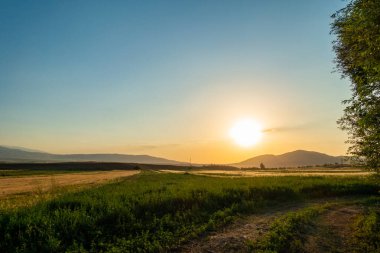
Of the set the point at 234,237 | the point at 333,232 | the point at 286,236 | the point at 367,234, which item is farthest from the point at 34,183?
the point at 367,234

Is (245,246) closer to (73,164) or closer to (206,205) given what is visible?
(206,205)

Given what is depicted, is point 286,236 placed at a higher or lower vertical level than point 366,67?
lower

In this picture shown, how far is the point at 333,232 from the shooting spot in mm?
15070

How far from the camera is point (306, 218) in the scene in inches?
690

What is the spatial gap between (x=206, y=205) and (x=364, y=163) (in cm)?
1007

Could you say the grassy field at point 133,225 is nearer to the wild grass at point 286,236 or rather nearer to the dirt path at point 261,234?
the wild grass at point 286,236

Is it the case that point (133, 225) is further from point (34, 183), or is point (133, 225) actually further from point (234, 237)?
point (34, 183)

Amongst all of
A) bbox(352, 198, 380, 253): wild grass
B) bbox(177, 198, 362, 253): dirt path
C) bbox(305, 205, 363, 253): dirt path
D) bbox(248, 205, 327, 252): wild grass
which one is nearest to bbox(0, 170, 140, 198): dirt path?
bbox(177, 198, 362, 253): dirt path

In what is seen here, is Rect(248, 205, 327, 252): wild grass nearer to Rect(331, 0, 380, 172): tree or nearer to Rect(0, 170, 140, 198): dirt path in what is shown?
Rect(331, 0, 380, 172): tree

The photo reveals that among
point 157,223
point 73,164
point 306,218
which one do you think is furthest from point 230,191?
point 73,164

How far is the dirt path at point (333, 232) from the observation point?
12.7 meters

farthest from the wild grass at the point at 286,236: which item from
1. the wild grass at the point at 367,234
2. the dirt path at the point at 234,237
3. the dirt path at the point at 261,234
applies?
the wild grass at the point at 367,234

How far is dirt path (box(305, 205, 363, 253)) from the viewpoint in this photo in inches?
500

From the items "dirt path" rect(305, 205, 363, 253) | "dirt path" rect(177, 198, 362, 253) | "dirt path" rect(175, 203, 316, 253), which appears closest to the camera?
"dirt path" rect(175, 203, 316, 253)
